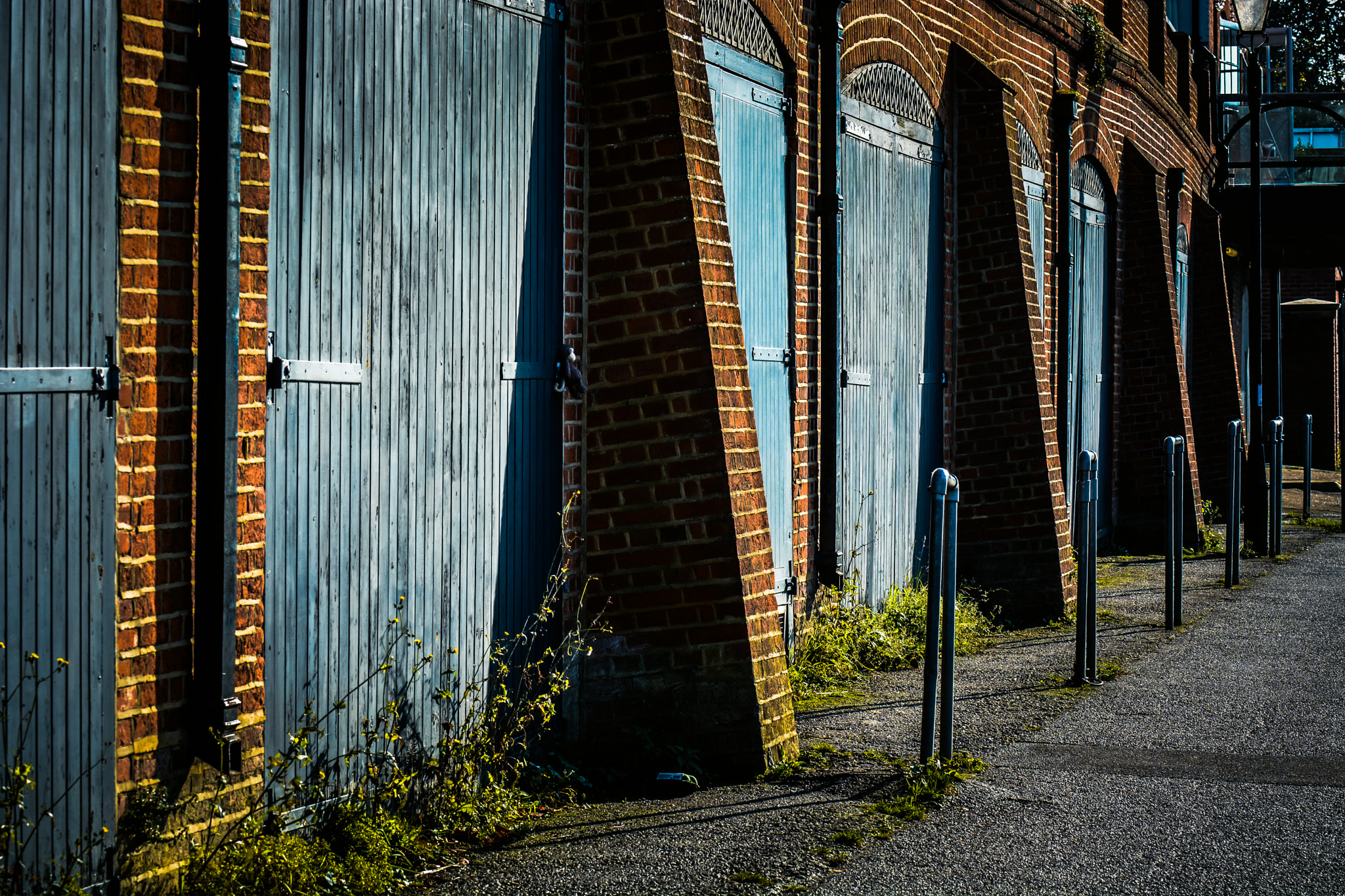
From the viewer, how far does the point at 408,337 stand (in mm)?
4992

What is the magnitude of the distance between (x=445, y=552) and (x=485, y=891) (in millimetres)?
1417

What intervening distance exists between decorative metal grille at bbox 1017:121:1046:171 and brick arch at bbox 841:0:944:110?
134 cm

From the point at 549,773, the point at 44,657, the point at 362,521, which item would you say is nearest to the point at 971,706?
the point at 549,773

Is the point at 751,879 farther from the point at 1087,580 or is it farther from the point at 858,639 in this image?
the point at 858,639

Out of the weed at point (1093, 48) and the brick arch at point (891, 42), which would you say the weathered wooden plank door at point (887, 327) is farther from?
the weed at point (1093, 48)

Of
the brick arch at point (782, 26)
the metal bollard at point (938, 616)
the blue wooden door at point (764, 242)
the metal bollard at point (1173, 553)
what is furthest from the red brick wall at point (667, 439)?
the metal bollard at point (1173, 553)

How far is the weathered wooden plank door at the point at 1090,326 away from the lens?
13.0 m

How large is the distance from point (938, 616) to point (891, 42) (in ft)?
16.2

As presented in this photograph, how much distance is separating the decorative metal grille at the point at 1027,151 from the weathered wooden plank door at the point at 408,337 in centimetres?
628

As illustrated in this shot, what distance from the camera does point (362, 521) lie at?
4.78 m

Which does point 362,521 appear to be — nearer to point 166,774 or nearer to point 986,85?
point 166,774

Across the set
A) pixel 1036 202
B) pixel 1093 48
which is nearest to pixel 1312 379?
pixel 1093 48

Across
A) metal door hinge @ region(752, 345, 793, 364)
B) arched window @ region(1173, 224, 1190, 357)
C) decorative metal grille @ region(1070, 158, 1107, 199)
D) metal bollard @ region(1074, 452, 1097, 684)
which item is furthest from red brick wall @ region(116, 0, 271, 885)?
arched window @ region(1173, 224, 1190, 357)

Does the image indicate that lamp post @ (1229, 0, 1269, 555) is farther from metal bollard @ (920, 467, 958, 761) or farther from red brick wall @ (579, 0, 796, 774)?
red brick wall @ (579, 0, 796, 774)
